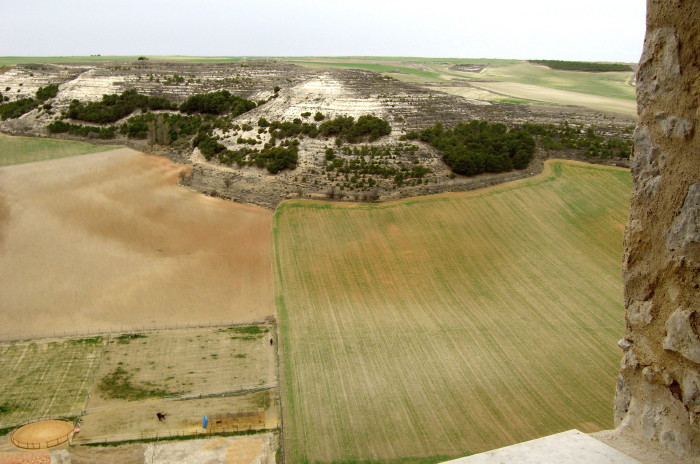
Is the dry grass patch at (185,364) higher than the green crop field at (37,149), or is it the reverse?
the green crop field at (37,149)

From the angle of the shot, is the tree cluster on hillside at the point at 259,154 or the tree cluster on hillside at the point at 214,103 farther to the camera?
the tree cluster on hillside at the point at 214,103

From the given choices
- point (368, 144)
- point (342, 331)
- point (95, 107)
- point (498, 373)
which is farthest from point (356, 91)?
point (498, 373)

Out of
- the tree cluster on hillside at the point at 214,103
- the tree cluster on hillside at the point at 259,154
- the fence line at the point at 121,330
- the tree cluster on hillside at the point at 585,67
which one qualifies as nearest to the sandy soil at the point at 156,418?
the fence line at the point at 121,330

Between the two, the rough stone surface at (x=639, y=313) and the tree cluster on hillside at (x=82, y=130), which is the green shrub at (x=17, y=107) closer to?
the tree cluster on hillside at (x=82, y=130)

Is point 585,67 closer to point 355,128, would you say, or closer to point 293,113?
point 293,113

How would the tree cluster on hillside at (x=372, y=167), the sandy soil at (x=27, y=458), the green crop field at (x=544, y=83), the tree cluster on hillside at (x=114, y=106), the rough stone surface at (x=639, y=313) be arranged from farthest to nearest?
the green crop field at (x=544, y=83), the tree cluster on hillside at (x=114, y=106), the tree cluster on hillside at (x=372, y=167), the sandy soil at (x=27, y=458), the rough stone surface at (x=639, y=313)

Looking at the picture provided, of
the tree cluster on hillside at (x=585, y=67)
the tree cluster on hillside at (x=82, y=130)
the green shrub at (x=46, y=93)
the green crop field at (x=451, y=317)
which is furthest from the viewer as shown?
the tree cluster on hillside at (x=585, y=67)

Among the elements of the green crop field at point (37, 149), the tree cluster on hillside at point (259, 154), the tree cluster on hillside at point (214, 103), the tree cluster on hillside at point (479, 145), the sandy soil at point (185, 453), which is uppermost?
the tree cluster on hillside at point (214, 103)
